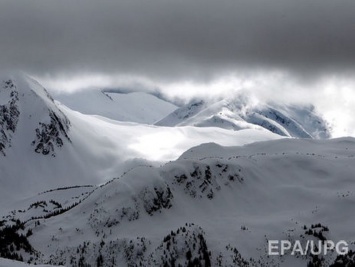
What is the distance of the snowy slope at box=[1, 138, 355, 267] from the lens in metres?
87.1

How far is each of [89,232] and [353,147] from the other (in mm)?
102737

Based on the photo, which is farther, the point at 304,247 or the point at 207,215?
the point at 207,215

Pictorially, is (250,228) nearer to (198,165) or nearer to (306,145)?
(198,165)

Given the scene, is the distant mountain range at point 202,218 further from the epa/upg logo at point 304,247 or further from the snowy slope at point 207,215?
the epa/upg logo at point 304,247

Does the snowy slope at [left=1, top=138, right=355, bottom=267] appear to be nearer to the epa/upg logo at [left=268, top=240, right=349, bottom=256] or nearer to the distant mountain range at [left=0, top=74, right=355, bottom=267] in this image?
the distant mountain range at [left=0, top=74, right=355, bottom=267]

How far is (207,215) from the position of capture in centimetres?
10250

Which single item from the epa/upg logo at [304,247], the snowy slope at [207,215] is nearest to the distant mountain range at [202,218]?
A: the snowy slope at [207,215]

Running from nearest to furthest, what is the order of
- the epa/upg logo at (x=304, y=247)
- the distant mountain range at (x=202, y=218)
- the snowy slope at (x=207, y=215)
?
1. the distant mountain range at (x=202, y=218)
2. the snowy slope at (x=207, y=215)
3. the epa/upg logo at (x=304, y=247)

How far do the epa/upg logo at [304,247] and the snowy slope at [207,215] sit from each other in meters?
1.06

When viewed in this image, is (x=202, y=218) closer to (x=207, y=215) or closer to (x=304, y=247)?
(x=207, y=215)

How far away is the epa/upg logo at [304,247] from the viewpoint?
89.2 metres

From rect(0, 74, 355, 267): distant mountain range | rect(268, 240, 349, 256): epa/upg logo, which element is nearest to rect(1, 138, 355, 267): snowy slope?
rect(0, 74, 355, 267): distant mountain range

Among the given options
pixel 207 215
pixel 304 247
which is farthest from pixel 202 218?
pixel 304 247

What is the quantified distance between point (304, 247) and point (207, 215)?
21024mm
